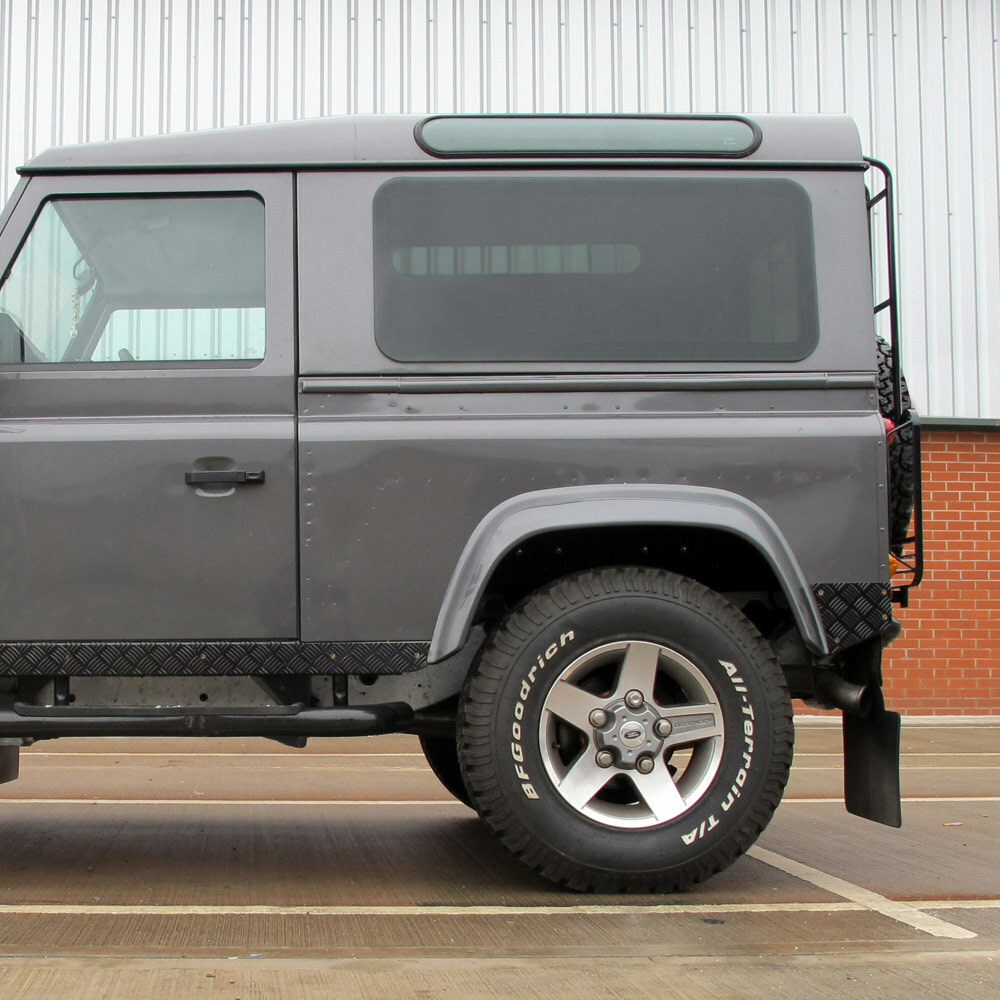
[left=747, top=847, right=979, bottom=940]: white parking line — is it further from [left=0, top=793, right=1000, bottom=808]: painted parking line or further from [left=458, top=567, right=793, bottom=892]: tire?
[left=0, top=793, right=1000, bottom=808]: painted parking line

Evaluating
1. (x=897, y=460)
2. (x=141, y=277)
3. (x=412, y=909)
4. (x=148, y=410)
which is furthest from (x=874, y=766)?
(x=141, y=277)

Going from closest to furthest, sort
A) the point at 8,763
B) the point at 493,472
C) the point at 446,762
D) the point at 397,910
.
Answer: the point at 397,910 → the point at 493,472 → the point at 8,763 → the point at 446,762

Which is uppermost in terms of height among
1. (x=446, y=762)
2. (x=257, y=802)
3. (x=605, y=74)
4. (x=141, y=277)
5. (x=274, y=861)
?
(x=605, y=74)

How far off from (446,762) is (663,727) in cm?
191

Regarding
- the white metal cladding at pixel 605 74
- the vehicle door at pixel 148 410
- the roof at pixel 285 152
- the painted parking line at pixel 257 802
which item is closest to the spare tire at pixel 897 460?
the roof at pixel 285 152

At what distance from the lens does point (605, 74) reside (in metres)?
13.2

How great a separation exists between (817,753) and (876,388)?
20.6 feet

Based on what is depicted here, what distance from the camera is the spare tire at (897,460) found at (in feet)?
14.2

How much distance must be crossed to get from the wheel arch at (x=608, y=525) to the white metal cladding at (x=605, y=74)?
385 inches

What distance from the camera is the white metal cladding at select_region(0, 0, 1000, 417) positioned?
42.1 ft

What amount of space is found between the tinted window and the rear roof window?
0.73 m

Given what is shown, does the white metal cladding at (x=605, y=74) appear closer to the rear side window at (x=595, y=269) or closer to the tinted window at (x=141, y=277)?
the tinted window at (x=141, y=277)

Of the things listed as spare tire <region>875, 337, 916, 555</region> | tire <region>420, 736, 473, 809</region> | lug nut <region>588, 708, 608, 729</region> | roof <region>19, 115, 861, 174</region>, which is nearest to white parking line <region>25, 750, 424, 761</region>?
tire <region>420, 736, 473, 809</region>

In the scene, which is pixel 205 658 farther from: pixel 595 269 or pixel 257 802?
pixel 257 802
